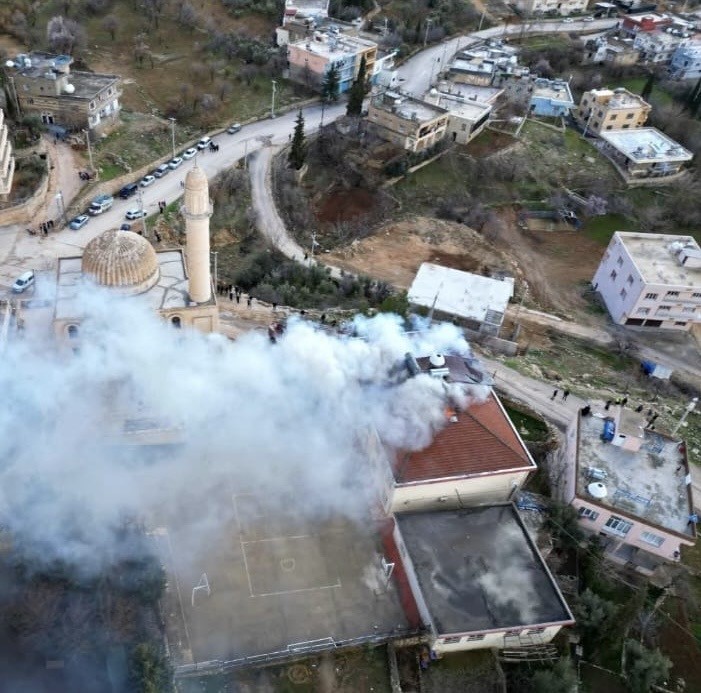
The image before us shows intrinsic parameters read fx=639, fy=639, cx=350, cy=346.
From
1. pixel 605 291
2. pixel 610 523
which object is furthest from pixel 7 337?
pixel 605 291

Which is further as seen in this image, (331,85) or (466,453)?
(331,85)

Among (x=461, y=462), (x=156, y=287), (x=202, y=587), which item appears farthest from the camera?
(x=156, y=287)

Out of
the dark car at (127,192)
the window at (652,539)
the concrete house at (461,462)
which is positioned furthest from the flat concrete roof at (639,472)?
the dark car at (127,192)

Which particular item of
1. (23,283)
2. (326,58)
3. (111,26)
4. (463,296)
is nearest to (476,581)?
(463,296)

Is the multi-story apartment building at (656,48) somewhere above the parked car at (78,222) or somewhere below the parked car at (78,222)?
above

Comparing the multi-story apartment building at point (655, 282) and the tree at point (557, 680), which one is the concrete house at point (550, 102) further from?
the tree at point (557, 680)

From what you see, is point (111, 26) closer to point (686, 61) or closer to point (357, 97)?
point (357, 97)
